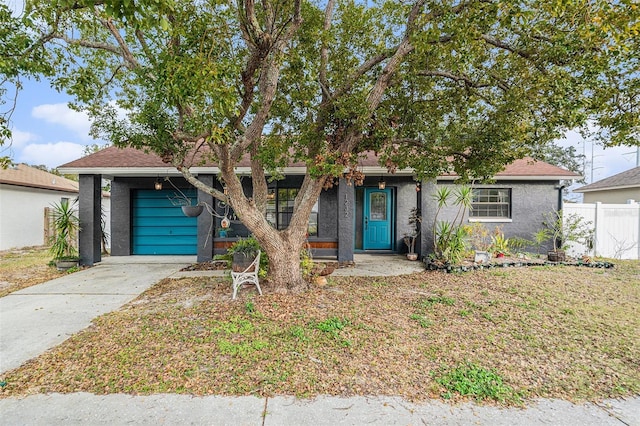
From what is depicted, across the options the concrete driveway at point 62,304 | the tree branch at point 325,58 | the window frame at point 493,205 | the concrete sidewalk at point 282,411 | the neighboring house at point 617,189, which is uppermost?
the tree branch at point 325,58

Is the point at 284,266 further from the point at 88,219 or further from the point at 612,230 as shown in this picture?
the point at 612,230

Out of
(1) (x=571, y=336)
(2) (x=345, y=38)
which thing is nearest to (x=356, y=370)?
(1) (x=571, y=336)

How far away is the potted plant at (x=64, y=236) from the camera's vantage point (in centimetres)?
816

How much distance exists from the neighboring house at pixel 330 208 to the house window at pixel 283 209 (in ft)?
0.11

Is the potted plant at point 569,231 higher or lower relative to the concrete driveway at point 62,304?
higher

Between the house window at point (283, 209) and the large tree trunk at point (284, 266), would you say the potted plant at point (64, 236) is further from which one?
the large tree trunk at point (284, 266)

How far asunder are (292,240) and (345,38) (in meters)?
4.16

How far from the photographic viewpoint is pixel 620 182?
47.7 ft

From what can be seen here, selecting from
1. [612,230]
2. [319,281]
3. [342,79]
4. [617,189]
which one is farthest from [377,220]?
[617,189]

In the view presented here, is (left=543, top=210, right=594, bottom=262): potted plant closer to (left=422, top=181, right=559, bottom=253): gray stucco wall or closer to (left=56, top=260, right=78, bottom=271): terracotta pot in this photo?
(left=422, top=181, right=559, bottom=253): gray stucco wall

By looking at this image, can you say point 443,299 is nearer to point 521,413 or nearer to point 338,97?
point 521,413

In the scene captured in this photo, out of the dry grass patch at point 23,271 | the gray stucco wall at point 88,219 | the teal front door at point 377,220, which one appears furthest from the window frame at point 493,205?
the dry grass patch at point 23,271

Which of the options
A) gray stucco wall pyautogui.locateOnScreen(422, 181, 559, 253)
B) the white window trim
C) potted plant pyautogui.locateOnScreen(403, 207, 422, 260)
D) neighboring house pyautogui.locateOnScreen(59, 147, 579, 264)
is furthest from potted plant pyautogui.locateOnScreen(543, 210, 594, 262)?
potted plant pyautogui.locateOnScreen(403, 207, 422, 260)

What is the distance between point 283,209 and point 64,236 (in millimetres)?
6059
